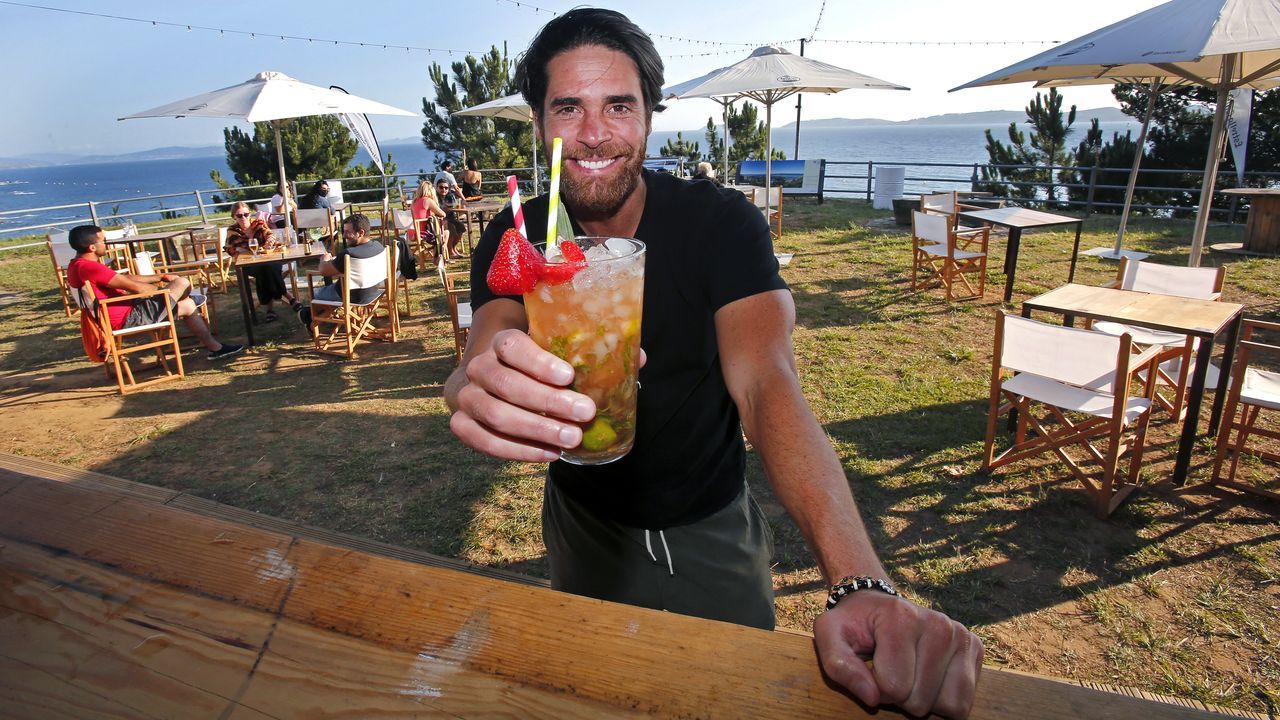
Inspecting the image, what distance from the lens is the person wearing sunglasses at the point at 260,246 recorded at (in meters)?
7.18

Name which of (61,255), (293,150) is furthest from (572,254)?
(293,150)

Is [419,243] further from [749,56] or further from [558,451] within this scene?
[558,451]

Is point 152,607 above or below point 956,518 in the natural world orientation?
above

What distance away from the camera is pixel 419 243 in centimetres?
948

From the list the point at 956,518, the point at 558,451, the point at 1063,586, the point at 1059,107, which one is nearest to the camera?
the point at 558,451

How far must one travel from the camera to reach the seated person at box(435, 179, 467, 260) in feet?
32.8

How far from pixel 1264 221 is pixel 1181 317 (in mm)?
7479

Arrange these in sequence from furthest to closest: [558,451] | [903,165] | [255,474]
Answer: [903,165] < [255,474] < [558,451]

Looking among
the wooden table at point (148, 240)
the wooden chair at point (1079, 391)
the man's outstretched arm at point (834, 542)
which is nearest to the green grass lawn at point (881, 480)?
the wooden chair at point (1079, 391)

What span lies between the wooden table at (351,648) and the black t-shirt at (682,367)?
795 millimetres

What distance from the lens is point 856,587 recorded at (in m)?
0.81

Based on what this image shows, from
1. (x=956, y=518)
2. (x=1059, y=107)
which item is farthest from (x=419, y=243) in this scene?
(x=1059, y=107)

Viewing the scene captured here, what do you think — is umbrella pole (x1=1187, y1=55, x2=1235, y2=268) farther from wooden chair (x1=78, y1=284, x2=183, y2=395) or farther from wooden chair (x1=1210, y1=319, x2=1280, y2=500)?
wooden chair (x1=78, y1=284, x2=183, y2=395)

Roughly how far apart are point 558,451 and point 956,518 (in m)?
3.11
